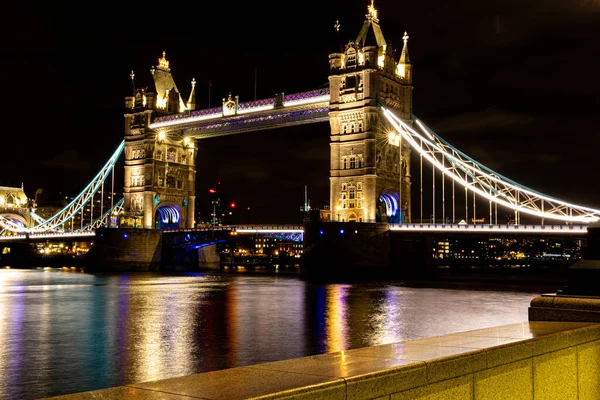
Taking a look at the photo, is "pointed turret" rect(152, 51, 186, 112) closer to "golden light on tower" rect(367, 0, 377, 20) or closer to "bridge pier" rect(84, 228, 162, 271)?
"bridge pier" rect(84, 228, 162, 271)

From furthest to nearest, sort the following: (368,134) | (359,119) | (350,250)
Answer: (359,119)
(368,134)
(350,250)

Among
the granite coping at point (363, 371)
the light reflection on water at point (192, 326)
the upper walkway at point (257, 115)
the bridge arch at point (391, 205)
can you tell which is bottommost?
the light reflection on water at point (192, 326)

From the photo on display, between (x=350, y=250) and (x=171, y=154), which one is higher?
(x=171, y=154)

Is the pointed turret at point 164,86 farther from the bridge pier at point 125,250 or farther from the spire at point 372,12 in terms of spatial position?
the spire at point 372,12

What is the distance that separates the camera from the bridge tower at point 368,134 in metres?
52.6

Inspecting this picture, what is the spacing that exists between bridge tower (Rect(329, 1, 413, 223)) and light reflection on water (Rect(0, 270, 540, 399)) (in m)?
16.1

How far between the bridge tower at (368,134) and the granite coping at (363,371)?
152ft

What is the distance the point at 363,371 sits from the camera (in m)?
4.58

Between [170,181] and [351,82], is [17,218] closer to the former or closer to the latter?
[170,181]

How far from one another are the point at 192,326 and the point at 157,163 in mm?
50582

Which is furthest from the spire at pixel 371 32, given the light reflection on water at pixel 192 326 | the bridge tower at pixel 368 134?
the light reflection on water at pixel 192 326

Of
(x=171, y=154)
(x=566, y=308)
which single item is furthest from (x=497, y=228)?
(x=566, y=308)

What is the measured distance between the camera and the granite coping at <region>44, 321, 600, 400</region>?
4094mm

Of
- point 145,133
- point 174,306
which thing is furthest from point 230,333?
point 145,133
